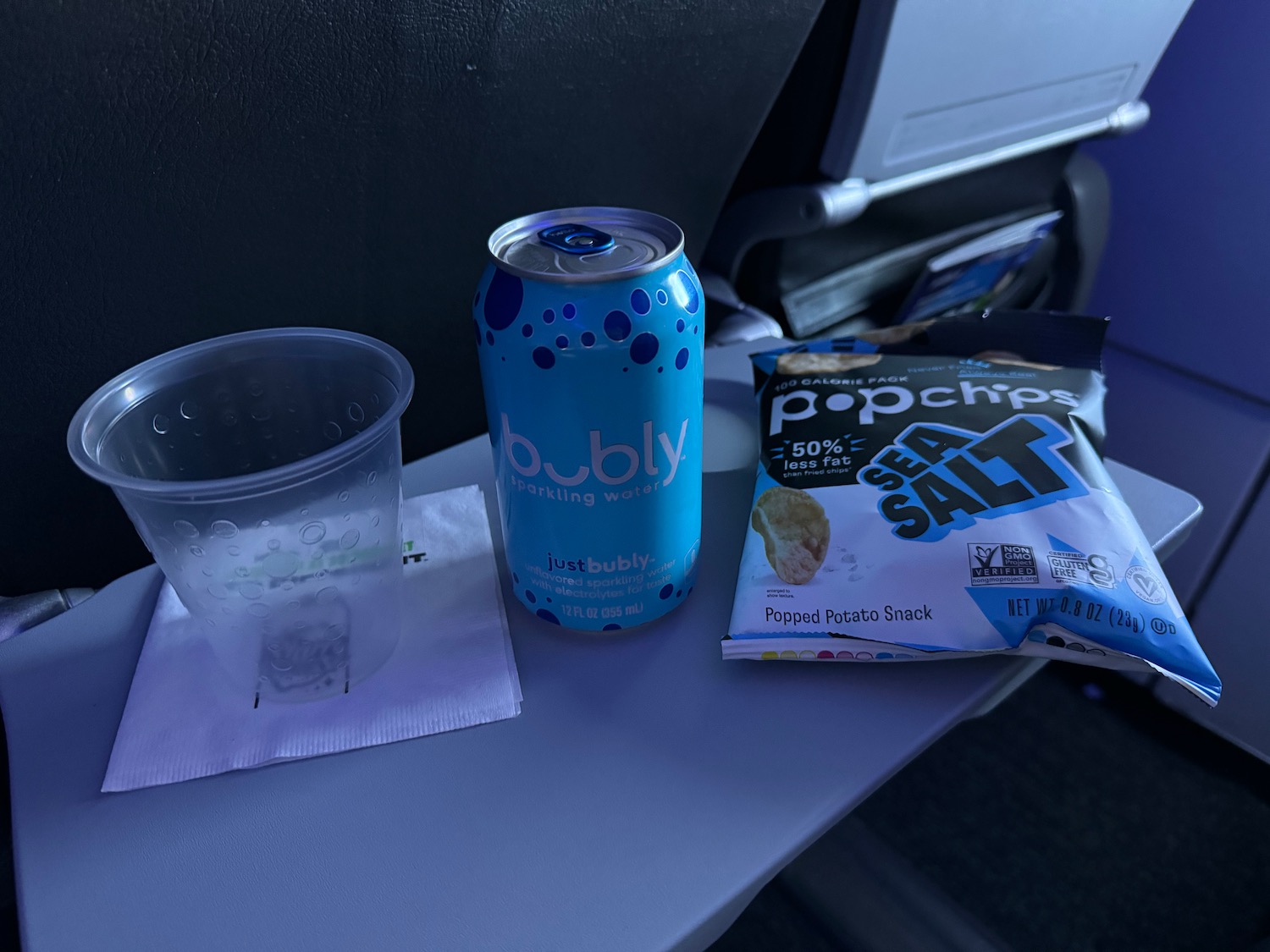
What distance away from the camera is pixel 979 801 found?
1.20m

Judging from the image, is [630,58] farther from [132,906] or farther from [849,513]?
[132,906]

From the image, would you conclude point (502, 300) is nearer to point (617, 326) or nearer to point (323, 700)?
point (617, 326)

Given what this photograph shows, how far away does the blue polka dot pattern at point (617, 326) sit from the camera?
0.38 meters

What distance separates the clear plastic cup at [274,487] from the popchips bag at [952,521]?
20 centimetres

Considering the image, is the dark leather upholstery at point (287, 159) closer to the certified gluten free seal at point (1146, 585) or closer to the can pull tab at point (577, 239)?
the can pull tab at point (577, 239)

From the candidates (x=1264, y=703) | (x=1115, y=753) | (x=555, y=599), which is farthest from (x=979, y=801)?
(x=555, y=599)

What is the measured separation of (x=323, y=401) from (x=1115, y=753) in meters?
1.28

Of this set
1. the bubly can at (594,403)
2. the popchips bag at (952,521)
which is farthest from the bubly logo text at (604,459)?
the popchips bag at (952,521)

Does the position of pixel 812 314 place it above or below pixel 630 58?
below

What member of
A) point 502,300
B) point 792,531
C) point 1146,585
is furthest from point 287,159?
point 1146,585

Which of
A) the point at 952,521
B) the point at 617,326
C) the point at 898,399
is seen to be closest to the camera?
the point at 617,326

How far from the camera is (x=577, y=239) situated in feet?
1.34

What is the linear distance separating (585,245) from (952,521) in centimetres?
26

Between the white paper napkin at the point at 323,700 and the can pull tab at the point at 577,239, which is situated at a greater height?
the can pull tab at the point at 577,239
